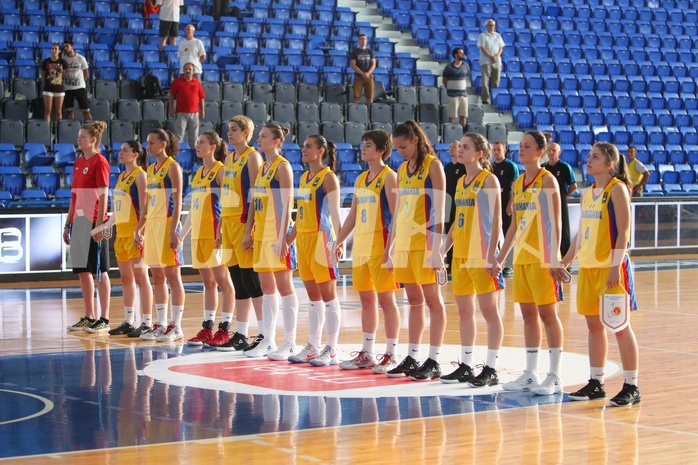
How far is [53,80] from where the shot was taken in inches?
664

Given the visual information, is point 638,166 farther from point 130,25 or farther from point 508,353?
point 508,353

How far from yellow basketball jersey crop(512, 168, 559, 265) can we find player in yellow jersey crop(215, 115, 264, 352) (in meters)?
2.64

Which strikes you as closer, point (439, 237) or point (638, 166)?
point (439, 237)

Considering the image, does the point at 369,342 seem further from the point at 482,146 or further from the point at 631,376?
the point at 631,376

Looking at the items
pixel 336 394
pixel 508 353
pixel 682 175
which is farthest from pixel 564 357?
pixel 682 175

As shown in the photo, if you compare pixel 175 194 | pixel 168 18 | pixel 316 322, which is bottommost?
pixel 316 322

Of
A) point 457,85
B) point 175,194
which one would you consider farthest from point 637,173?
point 175,194

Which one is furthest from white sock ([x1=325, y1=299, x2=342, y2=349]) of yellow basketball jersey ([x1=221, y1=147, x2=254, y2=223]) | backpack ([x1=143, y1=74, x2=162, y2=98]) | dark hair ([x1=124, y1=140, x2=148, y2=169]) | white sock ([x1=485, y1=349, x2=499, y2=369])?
backpack ([x1=143, y1=74, x2=162, y2=98])

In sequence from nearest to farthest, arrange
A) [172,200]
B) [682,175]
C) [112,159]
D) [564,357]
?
[564,357] < [172,200] < [112,159] < [682,175]

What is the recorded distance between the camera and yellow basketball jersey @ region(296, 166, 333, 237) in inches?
340

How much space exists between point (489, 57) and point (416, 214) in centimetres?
1455

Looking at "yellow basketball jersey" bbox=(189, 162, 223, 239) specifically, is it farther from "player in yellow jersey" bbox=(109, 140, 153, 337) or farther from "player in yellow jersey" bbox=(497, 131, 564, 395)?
"player in yellow jersey" bbox=(497, 131, 564, 395)

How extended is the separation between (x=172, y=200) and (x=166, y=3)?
9.93m

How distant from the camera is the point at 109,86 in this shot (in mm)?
18094
